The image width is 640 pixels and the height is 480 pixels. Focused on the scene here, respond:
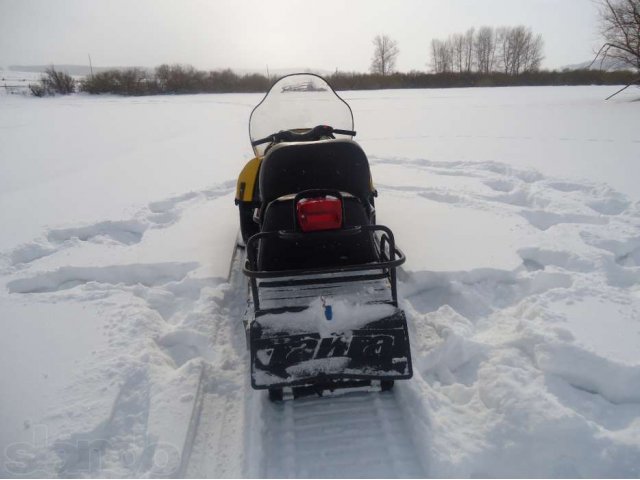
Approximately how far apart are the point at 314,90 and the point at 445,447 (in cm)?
335

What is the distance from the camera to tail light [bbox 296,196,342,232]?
7.30 ft

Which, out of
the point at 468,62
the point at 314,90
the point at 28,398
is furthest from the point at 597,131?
the point at 468,62

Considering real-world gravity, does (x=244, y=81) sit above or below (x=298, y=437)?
above

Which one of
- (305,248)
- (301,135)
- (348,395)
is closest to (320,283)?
(305,248)

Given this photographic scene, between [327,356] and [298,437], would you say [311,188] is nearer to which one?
[327,356]

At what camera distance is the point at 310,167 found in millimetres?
2668

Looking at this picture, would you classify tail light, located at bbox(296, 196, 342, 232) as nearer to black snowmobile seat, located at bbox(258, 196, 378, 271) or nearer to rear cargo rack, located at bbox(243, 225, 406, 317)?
rear cargo rack, located at bbox(243, 225, 406, 317)

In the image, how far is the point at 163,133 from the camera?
34.5 feet

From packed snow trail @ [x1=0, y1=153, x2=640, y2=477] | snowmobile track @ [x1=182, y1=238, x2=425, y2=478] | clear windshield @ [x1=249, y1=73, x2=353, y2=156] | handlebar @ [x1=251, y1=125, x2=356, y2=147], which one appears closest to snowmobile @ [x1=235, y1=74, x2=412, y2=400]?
snowmobile track @ [x1=182, y1=238, x2=425, y2=478]

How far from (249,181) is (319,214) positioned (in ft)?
4.42

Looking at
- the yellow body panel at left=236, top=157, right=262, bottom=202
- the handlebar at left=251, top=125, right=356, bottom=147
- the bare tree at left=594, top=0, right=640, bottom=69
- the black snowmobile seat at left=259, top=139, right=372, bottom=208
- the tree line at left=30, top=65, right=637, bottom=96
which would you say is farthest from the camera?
the tree line at left=30, top=65, right=637, bottom=96

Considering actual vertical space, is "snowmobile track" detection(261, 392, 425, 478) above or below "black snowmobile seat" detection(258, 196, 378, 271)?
below

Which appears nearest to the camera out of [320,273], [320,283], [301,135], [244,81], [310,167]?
[320,273]

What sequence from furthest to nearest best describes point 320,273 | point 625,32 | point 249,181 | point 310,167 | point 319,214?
point 625,32 < point 249,181 < point 310,167 < point 319,214 < point 320,273
